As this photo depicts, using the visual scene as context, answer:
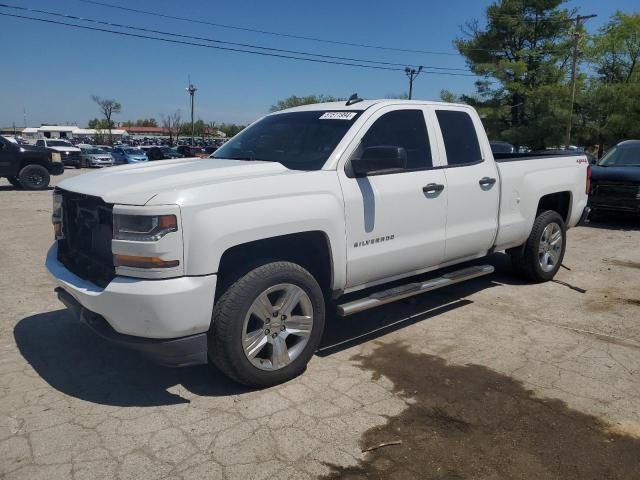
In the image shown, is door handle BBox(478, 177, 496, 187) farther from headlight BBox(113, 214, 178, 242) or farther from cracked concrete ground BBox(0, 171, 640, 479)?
headlight BBox(113, 214, 178, 242)

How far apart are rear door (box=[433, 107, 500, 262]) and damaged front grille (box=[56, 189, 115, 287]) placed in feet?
9.00

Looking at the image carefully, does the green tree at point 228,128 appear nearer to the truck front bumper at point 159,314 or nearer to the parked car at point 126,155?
the parked car at point 126,155

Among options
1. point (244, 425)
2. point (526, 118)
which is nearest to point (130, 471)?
point (244, 425)

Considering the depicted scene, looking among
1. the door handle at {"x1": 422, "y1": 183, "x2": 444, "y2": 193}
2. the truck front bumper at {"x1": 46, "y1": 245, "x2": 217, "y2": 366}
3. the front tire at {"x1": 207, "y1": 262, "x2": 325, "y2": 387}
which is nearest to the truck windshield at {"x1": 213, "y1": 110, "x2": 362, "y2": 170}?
the door handle at {"x1": 422, "y1": 183, "x2": 444, "y2": 193}

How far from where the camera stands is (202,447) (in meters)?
2.93

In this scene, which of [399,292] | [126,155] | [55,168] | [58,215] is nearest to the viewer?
[58,215]

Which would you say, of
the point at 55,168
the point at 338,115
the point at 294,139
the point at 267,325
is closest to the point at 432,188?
the point at 338,115

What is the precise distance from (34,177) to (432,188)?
16.1 meters

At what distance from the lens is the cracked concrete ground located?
283 centimetres

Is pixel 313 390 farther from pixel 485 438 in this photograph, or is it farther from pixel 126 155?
pixel 126 155

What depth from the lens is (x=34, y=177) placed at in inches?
671

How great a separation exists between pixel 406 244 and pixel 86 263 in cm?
235

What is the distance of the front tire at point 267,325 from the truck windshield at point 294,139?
917 mm

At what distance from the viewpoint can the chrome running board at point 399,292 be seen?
12.8 ft
